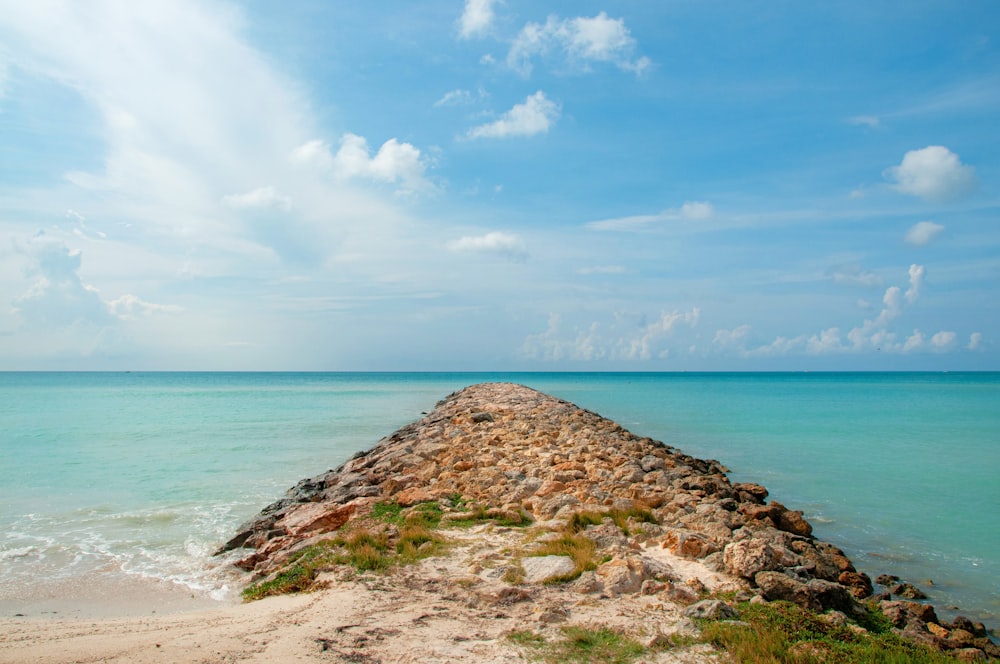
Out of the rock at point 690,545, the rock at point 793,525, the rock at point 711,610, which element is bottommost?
the rock at point 793,525

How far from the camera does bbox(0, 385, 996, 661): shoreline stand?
5867mm

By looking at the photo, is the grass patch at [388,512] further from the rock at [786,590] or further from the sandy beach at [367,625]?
the rock at [786,590]

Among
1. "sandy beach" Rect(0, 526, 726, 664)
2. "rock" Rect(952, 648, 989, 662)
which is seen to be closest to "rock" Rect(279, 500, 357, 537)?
"sandy beach" Rect(0, 526, 726, 664)

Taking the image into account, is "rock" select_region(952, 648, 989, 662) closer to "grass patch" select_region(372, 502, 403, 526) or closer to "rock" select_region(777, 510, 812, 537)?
"rock" select_region(777, 510, 812, 537)

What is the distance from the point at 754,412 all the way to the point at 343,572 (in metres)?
33.4

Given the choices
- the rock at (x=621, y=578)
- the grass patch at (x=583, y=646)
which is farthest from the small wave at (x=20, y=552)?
the rock at (x=621, y=578)

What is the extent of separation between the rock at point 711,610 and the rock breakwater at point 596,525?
0.04 m

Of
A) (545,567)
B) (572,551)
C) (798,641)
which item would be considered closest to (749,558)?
(798,641)

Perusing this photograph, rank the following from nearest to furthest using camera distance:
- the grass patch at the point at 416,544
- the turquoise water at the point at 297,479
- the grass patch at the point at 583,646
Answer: the grass patch at the point at 583,646
the grass patch at the point at 416,544
the turquoise water at the point at 297,479

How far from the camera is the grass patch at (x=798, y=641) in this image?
456 centimetres

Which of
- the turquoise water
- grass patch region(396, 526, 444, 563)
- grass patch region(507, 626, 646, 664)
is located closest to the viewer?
grass patch region(507, 626, 646, 664)

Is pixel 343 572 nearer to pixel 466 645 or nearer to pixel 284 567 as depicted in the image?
pixel 284 567

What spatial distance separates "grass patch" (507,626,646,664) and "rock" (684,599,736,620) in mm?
669

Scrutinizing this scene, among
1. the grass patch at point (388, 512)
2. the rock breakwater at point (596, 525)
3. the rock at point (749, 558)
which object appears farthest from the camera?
the grass patch at point (388, 512)
